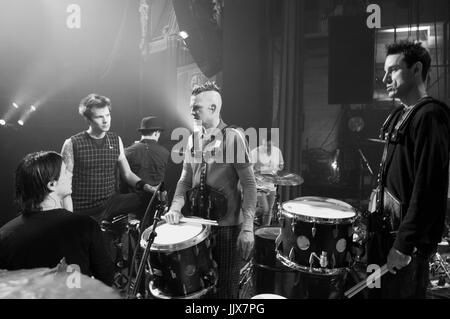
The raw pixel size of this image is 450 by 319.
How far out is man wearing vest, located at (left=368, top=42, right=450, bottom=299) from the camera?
1.62 metres

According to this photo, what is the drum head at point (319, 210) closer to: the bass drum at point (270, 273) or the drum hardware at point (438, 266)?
the bass drum at point (270, 273)


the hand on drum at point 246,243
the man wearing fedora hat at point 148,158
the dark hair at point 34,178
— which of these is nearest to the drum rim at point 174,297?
the hand on drum at point 246,243

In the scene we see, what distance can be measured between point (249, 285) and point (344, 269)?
110 cm

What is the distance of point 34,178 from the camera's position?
5.82 feet

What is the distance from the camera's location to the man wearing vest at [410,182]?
63.7 inches

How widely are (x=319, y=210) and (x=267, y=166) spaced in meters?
3.34

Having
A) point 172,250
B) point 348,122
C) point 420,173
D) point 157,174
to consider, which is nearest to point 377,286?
point 420,173

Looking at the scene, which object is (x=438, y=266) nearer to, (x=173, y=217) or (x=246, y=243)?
(x=246, y=243)

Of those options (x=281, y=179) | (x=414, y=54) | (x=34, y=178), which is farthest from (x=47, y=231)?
(x=281, y=179)

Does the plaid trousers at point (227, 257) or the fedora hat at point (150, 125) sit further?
the fedora hat at point (150, 125)

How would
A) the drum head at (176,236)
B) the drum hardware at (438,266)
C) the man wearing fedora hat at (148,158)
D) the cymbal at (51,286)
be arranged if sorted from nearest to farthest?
1. the cymbal at (51,286)
2. the drum head at (176,236)
3. the drum hardware at (438,266)
4. the man wearing fedora hat at (148,158)

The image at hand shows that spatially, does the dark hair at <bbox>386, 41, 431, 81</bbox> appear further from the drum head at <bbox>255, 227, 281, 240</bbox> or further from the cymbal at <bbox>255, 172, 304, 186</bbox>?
the cymbal at <bbox>255, 172, 304, 186</bbox>

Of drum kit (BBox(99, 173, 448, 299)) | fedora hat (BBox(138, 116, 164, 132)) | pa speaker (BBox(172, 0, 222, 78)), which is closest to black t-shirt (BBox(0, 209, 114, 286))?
drum kit (BBox(99, 173, 448, 299))
